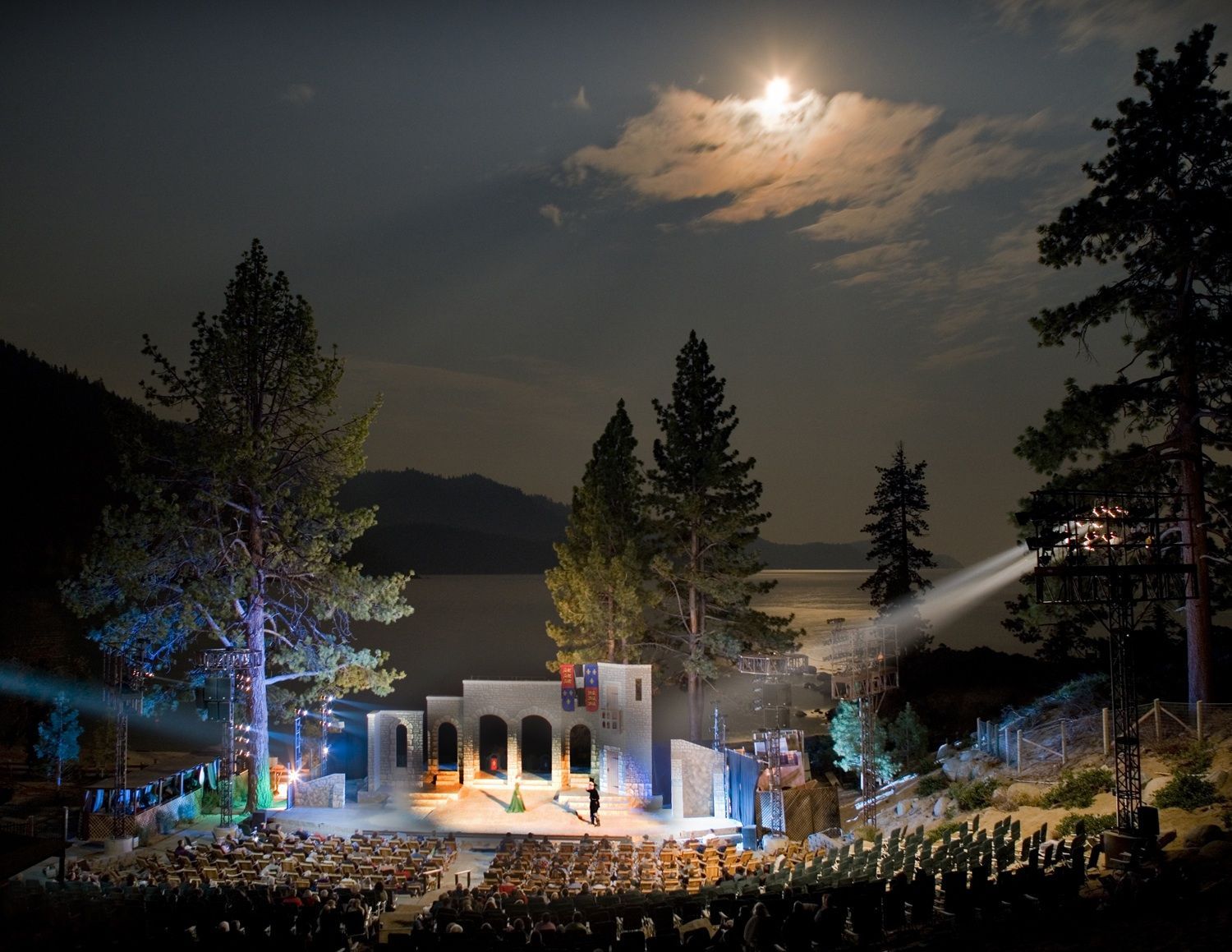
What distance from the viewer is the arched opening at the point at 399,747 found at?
29.1 metres

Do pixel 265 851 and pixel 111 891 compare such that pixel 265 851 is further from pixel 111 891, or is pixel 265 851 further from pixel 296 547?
pixel 296 547

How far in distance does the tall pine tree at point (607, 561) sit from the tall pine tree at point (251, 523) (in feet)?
23.2

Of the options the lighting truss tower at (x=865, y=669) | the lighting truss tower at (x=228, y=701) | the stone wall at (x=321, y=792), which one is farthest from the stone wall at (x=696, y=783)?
the lighting truss tower at (x=228, y=701)

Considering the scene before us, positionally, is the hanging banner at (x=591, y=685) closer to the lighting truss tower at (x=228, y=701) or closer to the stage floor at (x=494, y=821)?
the stage floor at (x=494, y=821)

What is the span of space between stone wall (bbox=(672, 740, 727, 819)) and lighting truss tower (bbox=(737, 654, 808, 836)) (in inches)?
66.0

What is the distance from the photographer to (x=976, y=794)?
66.5 ft

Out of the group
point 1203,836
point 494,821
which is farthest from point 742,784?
point 1203,836

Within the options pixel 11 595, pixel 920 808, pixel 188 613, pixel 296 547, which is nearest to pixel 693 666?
pixel 920 808

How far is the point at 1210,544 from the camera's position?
19.7m

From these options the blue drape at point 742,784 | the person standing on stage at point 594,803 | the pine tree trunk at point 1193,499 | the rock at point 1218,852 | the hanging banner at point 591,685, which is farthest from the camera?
the hanging banner at point 591,685

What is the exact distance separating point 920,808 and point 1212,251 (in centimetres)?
1390

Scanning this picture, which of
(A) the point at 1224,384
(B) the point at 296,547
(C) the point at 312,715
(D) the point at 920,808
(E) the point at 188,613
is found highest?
(A) the point at 1224,384

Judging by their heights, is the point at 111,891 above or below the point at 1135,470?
below

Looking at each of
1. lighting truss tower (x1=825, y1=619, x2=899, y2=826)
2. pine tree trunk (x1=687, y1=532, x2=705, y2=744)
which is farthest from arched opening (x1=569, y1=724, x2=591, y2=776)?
lighting truss tower (x1=825, y1=619, x2=899, y2=826)
